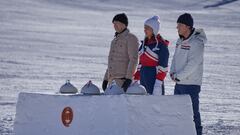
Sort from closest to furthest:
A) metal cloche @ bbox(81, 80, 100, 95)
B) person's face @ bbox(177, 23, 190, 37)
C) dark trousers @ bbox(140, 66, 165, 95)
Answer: metal cloche @ bbox(81, 80, 100, 95) < person's face @ bbox(177, 23, 190, 37) < dark trousers @ bbox(140, 66, 165, 95)

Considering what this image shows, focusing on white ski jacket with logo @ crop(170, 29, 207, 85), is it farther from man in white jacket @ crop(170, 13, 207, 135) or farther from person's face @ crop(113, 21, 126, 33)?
person's face @ crop(113, 21, 126, 33)

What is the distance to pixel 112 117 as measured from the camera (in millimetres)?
6070

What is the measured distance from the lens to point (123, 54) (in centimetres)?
779

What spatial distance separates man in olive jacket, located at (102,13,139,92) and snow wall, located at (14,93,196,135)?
1.24 metres

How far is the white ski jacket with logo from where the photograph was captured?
24.4 ft

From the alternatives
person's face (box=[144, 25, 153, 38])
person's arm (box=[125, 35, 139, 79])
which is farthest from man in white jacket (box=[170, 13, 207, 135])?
person's arm (box=[125, 35, 139, 79])

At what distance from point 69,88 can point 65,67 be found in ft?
33.9

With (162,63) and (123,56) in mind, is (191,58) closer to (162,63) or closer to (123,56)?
(162,63)

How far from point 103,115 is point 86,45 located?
17.5 meters

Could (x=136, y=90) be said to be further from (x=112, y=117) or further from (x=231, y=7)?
(x=231, y=7)

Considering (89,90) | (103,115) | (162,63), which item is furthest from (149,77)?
(103,115)

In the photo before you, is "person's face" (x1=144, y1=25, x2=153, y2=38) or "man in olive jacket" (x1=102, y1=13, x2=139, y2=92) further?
"man in olive jacket" (x1=102, y1=13, x2=139, y2=92)

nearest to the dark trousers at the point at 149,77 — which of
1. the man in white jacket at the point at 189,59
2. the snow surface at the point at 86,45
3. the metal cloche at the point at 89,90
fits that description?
the man in white jacket at the point at 189,59

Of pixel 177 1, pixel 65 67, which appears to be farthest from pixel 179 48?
pixel 177 1
